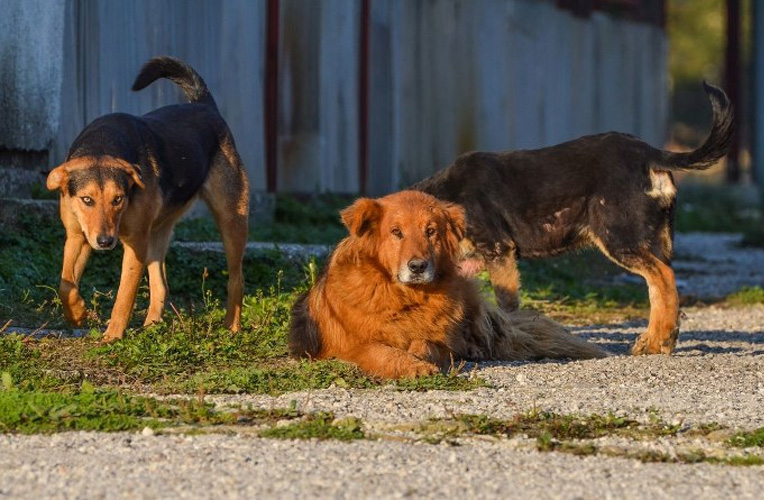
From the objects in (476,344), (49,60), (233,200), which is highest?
(49,60)

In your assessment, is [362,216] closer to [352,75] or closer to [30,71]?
[30,71]

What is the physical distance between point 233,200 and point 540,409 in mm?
3546

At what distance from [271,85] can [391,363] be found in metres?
7.71

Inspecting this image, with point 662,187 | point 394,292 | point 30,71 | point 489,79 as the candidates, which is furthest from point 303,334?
point 489,79

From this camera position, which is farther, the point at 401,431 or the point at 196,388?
the point at 196,388

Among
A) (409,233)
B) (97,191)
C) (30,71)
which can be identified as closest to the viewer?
(409,233)

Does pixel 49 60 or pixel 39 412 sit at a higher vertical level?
pixel 49 60

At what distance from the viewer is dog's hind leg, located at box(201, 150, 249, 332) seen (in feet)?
30.1

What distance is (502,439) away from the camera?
585cm

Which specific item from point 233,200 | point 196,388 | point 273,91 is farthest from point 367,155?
point 196,388

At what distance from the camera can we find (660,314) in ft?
28.7

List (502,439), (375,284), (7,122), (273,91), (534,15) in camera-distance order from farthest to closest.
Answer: (534,15)
(273,91)
(7,122)
(375,284)
(502,439)

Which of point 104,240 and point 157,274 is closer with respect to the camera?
point 104,240

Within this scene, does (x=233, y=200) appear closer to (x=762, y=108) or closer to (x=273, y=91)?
(x=273, y=91)
